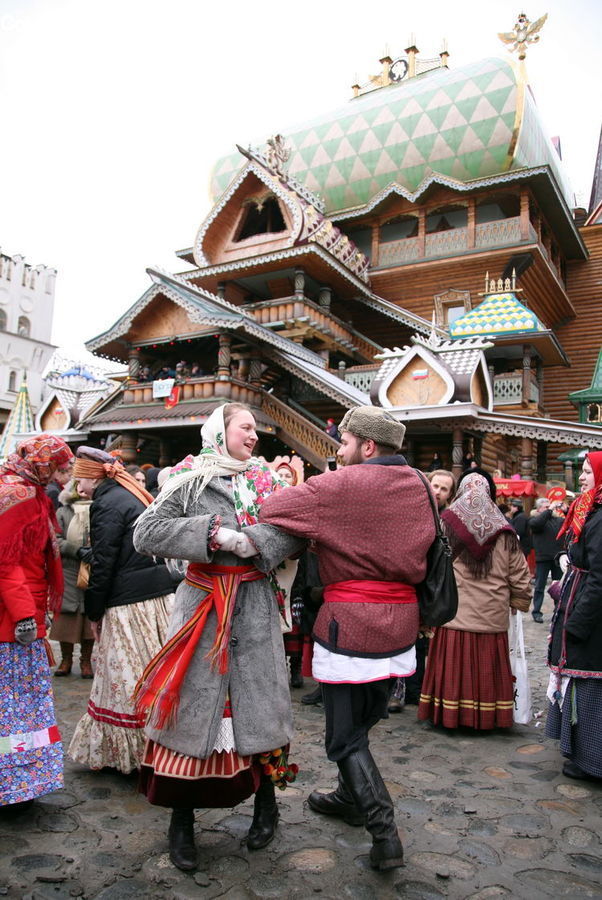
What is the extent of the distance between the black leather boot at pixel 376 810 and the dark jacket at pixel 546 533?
7.50 metres

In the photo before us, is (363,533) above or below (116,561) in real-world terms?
above

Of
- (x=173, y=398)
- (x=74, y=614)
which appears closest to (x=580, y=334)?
(x=173, y=398)

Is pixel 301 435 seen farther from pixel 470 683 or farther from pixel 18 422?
pixel 18 422

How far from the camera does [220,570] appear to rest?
2580 millimetres

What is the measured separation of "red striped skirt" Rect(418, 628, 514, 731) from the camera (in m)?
4.41

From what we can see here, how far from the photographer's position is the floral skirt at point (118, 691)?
348 centimetres

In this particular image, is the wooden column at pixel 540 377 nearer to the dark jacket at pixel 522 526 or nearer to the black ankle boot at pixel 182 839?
the dark jacket at pixel 522 526

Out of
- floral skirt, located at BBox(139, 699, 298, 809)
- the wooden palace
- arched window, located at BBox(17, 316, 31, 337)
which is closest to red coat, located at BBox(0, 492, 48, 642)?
floral skirt, located at BBox(139, 699, 298, 809)

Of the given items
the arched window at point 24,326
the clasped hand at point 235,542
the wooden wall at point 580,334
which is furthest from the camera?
the arched window at point 24,326

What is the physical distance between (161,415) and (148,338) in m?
2.33

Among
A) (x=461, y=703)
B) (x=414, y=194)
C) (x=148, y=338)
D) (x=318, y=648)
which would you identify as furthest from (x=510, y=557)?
(x=414, y=194)

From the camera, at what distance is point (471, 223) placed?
61.5ft

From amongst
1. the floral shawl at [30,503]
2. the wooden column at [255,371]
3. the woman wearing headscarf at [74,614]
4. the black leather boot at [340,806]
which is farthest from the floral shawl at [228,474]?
the wooden column at [255,371]

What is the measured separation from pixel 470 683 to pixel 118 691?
2.43m
